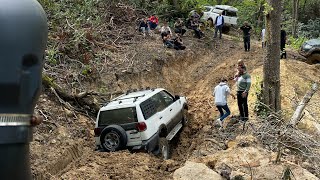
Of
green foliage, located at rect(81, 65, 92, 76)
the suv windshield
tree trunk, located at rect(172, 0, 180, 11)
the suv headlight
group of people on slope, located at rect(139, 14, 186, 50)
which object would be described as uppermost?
tree trunk, located at rect(172, 0, 180, 11)

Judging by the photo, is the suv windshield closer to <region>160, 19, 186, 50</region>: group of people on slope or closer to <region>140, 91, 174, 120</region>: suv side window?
<region>140, 91, 174, 120</region>: suv side window

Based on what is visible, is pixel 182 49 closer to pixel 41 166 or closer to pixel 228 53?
pixel 228 53

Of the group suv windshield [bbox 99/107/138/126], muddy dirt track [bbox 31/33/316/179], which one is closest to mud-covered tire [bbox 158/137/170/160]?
muddy dirt track [bbox 31/33/316/179]

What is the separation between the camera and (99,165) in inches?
309

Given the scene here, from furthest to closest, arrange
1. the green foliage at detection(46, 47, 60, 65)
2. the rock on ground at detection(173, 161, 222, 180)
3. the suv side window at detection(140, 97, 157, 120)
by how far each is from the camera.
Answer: the green foliage at detection(46, 47, 60, 65), the suv side window at detection(140, 97, 157, 120), the rock on ground at detection(173, 161, 222, 180)

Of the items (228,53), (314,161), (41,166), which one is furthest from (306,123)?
(228,53)

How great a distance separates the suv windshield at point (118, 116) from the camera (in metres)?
9.04

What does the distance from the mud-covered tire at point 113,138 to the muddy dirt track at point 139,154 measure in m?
0.30

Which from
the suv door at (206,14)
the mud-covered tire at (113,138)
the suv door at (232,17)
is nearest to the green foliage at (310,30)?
the suv door at (232,17)

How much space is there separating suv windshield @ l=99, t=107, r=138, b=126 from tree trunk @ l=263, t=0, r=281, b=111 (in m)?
3.37

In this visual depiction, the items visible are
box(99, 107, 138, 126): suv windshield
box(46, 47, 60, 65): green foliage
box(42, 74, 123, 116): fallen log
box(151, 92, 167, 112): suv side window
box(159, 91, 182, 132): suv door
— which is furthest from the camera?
box(46, 47, 60, 65): green foliage

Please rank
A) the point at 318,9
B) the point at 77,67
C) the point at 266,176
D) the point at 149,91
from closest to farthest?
the point at 266,176 < the point at 149,91 < the point at 77,67 < the point at 318,9

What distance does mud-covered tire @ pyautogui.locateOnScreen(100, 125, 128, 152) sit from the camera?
8.89 meters

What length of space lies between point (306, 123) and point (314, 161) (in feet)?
10.8
